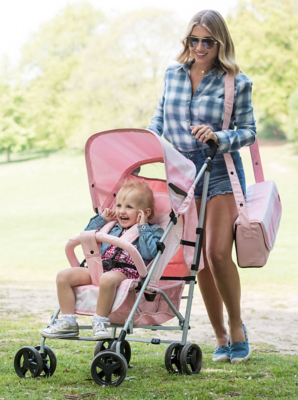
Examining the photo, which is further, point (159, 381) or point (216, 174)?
point (216, 174)

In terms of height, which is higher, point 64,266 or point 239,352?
point 239,352

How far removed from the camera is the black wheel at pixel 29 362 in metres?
3.41

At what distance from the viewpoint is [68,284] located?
347 centimetres

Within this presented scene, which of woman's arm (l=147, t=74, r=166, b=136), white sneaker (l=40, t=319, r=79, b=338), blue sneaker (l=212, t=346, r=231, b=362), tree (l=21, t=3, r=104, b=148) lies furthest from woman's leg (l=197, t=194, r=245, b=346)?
tree (l=21, t=3, r=104, b=148)

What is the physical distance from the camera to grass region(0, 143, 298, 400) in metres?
3.26

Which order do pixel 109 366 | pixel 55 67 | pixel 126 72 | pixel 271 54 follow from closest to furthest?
pixel 109 366
pixel 271 54
pixel 126 72
pixel 55 67

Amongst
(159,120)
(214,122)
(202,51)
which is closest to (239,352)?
(214,122)

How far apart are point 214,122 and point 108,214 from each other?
2.87 ft

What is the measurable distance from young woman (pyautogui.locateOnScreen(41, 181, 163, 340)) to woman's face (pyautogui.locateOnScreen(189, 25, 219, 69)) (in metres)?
0.85

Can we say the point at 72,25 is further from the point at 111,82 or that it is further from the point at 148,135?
the point at 148,135

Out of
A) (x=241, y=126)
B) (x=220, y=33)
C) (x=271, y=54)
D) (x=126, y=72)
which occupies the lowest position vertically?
(x=241, y=126)

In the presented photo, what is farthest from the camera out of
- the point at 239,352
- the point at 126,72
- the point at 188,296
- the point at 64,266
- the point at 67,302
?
the point at 126,72

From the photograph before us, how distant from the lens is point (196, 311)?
757 centimetres

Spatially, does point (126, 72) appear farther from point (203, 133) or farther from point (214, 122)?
point (203, 133)
